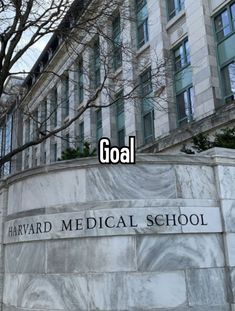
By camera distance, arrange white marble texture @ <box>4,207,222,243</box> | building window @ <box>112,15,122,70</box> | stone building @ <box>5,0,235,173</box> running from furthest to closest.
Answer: stone building @ <box>5,0,235,173</box> → building window @ <box>112,15,122,70</box> → white marble texture @ <box>4,207,222,243</box>

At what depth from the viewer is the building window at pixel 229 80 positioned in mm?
17312

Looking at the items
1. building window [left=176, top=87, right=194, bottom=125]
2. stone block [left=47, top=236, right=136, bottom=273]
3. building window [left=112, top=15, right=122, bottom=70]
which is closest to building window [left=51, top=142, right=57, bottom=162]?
building window [left=112, top=15, right=122, bottom=70]

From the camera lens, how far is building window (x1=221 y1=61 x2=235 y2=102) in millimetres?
17312

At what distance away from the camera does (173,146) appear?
63.0 ft

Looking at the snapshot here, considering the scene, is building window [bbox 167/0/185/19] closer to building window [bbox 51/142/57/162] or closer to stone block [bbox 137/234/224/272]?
stone block [bbox 137/234/224/272]

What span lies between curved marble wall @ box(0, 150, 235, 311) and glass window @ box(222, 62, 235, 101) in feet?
36.1

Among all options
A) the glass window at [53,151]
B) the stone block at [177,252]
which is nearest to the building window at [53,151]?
the glass window at [53,151]

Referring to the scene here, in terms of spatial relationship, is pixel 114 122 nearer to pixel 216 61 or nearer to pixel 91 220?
pixel 216 61

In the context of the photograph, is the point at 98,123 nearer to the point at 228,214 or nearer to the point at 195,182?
the point at 195,182

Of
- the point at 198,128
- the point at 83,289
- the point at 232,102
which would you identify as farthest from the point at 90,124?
the point at 83,289

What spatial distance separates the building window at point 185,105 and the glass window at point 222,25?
114 inches

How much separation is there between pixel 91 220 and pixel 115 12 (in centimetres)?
749

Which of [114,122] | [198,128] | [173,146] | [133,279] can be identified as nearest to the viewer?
[133,279]

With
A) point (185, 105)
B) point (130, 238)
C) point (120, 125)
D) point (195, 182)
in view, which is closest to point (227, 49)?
point (185, 105)
